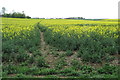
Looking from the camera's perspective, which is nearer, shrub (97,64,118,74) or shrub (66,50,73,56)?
shrub (97,64,118,74)

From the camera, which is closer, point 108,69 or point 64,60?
point 108,69

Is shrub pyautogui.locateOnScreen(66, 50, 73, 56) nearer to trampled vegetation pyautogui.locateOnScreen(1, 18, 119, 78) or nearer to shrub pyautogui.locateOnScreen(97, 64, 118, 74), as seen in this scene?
trampled vegetation pyautogui.locateOnScreen(1, 18, 119, 78)

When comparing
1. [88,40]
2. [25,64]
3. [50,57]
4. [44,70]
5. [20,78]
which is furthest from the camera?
[88,40]

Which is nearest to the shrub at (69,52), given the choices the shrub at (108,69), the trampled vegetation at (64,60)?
the trampled vegetation at (64,60)

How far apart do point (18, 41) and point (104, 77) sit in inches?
266

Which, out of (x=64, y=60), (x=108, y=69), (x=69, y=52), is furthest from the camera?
(x=69, y=52)

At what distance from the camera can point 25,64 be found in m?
8.00

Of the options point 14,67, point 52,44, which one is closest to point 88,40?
point 52,44

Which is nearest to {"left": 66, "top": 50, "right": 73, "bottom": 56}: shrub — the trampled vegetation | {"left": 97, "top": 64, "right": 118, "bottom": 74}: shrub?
the trampled vegetation

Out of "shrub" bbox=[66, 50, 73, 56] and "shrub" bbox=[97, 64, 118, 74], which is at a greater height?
"shrub" bbox=[66, 50, 73, 56]

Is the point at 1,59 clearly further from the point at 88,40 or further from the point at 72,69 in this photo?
the point at 88,40

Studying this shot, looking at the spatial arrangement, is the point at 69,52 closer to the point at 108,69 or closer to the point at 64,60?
the point at 64,60

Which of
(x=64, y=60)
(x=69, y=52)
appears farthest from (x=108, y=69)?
(x=69, y=52)

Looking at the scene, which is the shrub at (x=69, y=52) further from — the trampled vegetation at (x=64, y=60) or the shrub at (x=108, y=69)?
the shrub at (x=108, y=69)
